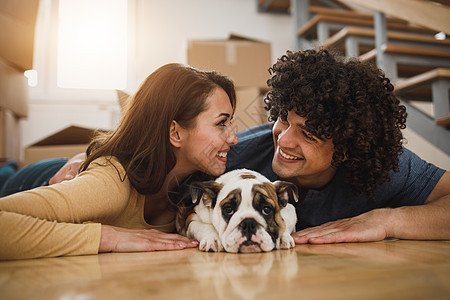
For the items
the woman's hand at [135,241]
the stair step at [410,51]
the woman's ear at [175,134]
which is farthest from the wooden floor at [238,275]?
the stair step at [410,51]

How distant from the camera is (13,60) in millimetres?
2521

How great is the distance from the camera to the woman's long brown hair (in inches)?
53.9

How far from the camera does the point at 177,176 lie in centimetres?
156

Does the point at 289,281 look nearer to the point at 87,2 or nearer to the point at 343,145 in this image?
the point at 343,145

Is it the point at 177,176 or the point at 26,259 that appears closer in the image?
the point at 26,259

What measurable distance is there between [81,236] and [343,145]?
40.5 inches

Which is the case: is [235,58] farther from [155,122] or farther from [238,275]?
[238,275]

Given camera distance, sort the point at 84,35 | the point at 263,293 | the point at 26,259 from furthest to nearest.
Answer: the point at 84,35
the point at 26,259
the point at 263,293

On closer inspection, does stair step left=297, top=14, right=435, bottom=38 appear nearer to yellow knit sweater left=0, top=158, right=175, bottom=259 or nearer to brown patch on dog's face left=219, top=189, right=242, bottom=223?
brown patch on dog's face left=219, top=189, right=242, bottom=223

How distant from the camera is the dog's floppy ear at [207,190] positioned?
1.29 m

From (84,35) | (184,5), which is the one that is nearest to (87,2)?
(84,35)

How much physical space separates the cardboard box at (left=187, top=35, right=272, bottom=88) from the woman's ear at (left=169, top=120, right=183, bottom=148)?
1.79 m

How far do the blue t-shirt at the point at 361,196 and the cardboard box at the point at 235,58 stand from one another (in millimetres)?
1734

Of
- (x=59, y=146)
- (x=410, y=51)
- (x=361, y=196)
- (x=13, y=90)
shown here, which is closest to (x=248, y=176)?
(x=361, y=196)
